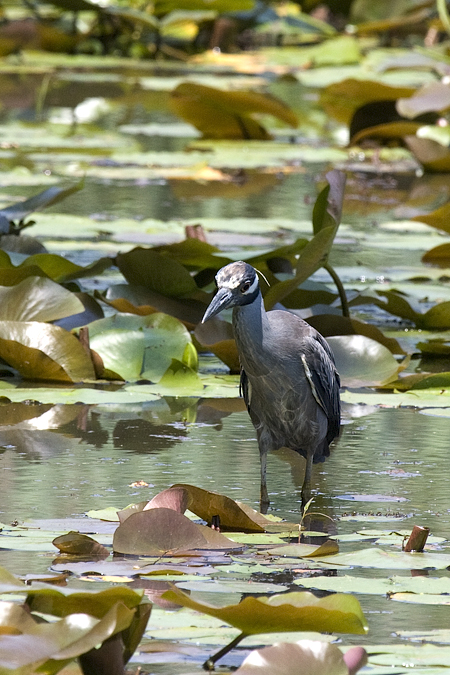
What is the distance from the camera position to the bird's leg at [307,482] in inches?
107

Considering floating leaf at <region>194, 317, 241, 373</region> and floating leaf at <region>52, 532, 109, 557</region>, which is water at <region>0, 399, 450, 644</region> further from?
floating leaf at <region>194, 317, 241, 373</region>

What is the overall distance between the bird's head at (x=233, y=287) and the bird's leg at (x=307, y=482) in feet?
1.54

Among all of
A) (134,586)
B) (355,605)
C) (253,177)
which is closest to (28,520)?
(134,586)

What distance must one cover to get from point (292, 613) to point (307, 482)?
45.2 inches

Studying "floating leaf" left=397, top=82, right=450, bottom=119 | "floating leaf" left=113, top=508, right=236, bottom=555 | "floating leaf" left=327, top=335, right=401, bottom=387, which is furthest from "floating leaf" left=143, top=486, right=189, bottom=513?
"floating leaf" left=397, top=82, right=450, bottom=119

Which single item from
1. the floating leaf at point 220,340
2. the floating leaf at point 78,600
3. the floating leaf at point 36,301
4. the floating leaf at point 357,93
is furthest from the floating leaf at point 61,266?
the floating leaf at point 357,93

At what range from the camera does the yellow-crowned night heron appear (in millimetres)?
2585

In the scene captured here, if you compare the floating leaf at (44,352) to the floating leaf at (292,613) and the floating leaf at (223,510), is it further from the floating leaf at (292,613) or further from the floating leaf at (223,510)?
the floating leaf at (292,613)

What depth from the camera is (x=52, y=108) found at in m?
9.65

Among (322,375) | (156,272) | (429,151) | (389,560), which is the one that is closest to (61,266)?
(156,272)

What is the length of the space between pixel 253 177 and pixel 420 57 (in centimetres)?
234

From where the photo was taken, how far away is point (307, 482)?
9.09 feet

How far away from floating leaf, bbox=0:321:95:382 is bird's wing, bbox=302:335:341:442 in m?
0.88

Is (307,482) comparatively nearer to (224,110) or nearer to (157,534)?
(157,534)
